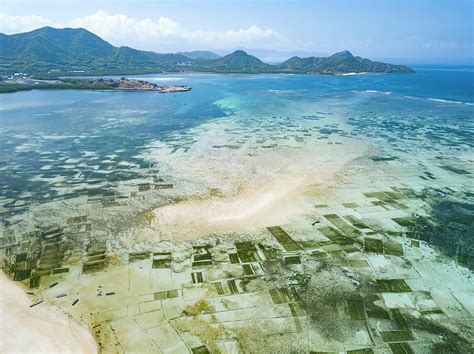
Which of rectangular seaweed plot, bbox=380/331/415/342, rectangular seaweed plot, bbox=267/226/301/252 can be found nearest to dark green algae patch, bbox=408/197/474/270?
rectangular seaweed plot, bbox=380/331/415/342

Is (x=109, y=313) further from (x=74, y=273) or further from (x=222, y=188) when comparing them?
(x=222, y=188)

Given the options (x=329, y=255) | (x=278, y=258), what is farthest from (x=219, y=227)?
(x=329, y=255)

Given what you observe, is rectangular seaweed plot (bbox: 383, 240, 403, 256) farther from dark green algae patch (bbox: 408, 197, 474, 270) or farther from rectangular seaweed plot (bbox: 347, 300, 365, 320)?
rectangular seaweed plot (bbox: 347, 300, 365, 320)

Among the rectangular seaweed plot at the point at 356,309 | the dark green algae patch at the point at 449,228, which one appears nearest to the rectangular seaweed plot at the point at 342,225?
the dark green algae patch at the point at 449,228

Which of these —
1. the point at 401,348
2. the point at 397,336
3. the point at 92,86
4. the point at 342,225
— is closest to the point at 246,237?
the point at 342,225

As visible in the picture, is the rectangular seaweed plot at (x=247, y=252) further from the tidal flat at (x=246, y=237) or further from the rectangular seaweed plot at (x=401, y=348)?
the rectangular seaweed plot at (x=401, y=348)
